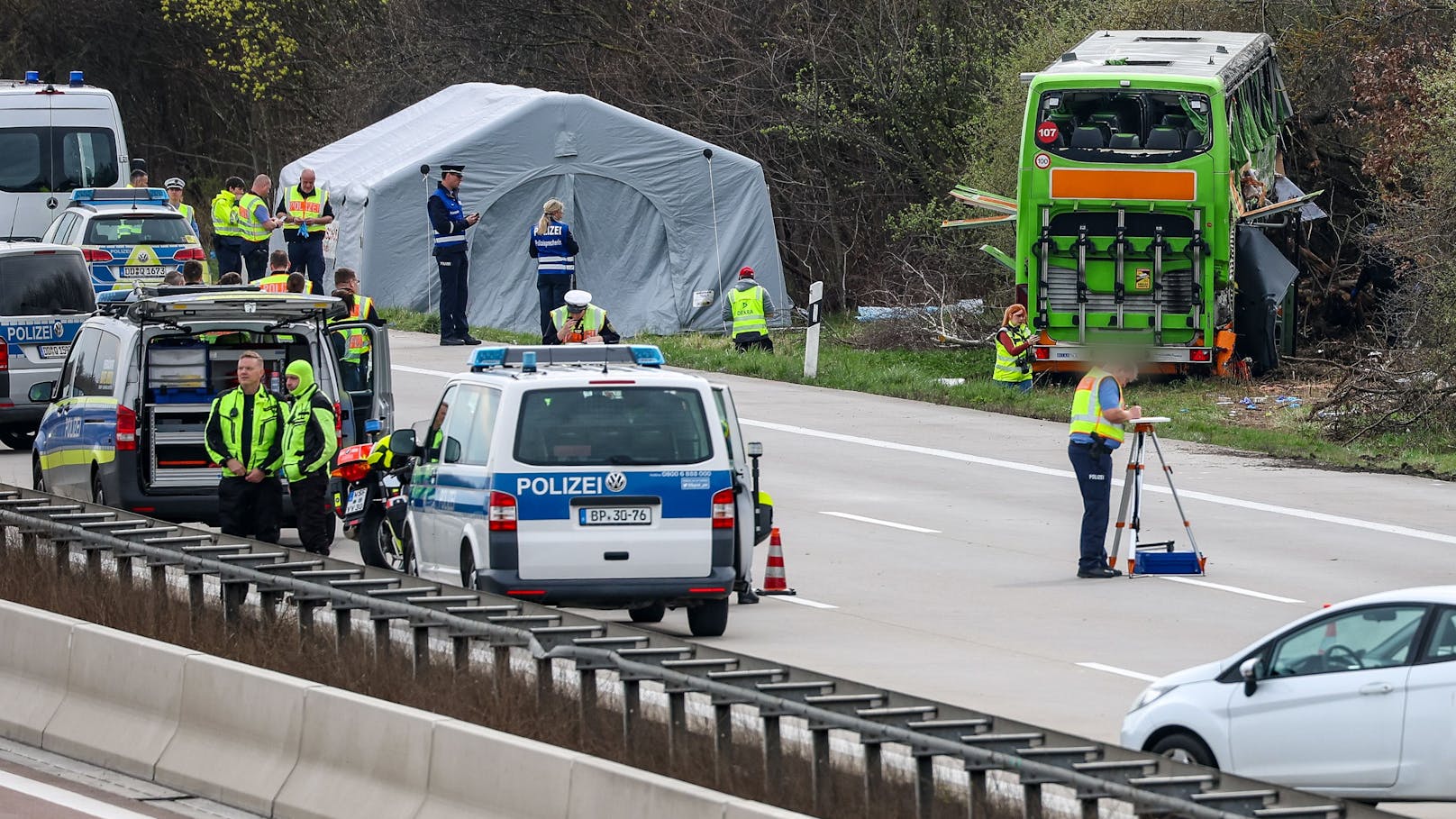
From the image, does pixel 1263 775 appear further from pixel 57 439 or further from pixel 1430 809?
pixel 57 439

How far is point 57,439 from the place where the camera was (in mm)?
17609

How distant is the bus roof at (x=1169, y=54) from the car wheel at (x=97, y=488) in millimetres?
14632

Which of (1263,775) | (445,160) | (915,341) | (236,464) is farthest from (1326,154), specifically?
(1263,775)

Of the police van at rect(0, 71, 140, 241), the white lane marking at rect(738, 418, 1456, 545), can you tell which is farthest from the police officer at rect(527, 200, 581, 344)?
the police van at rect(0, 71, 140, 241)

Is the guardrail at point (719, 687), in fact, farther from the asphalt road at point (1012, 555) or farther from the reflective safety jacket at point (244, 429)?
the asphalt road at point (1012, 555)

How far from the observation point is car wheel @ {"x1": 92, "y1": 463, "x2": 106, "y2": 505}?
644 inches

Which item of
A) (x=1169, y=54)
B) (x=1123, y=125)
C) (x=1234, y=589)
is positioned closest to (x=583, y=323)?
(x=1234, y=589)

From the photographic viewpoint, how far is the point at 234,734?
31.9 ft

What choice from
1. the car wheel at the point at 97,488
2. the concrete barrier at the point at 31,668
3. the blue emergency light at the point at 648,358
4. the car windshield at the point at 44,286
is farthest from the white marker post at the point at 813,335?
the concrete barrier at the point at 31,668

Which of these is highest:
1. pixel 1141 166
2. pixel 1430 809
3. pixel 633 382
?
pixel 1141 166

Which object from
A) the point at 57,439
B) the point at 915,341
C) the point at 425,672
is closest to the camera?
the point at 425,672

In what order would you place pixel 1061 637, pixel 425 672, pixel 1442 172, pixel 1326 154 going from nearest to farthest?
pixel 425 672
pixel 1061 637
pixel 1442 172
pixel 1326 154

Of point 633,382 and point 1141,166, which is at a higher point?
point 1141,166

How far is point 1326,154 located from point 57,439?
22.7 metres
